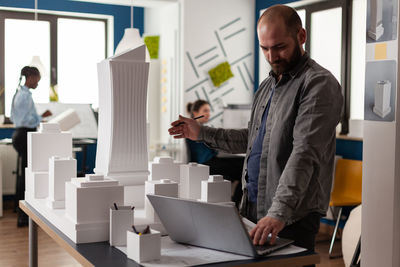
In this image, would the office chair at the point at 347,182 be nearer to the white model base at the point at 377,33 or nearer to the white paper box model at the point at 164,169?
the white model base at the point at 377,33

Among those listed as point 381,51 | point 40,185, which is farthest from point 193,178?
point 381,51

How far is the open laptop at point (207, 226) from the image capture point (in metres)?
1.42

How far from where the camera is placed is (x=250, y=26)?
646 centimetres

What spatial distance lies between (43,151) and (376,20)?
160 centimetres

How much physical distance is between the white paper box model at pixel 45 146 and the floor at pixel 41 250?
72.6 inches

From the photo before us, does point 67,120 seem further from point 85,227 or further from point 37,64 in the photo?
point 85,227

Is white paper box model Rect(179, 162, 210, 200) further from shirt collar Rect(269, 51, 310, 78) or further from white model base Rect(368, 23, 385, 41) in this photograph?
white model base Rect(368, 23, 385, 41)

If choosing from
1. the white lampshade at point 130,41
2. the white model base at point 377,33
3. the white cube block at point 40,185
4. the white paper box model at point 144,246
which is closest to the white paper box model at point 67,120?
the white lampshade at point 130,41

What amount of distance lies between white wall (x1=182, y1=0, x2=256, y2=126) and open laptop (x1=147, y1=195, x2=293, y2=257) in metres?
4.51

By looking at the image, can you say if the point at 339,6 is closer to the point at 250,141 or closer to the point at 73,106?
the point at 73,106

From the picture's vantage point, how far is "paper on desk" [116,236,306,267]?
4.75 feet

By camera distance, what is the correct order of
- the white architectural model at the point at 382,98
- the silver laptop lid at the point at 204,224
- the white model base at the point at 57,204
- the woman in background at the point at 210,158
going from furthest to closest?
the woman in background at the point at 210,158, the white architectural model at the point at 382,98, the white model base at the point at 57,204, the silver laptop lid at the point at 204,224

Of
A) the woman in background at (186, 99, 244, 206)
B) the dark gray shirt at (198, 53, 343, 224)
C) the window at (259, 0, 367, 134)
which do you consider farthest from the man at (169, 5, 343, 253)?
the window at (259, 0, 367, 134)

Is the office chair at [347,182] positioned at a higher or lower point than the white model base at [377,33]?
lower
